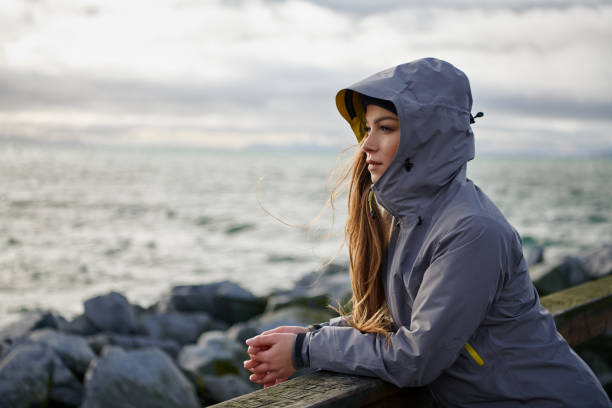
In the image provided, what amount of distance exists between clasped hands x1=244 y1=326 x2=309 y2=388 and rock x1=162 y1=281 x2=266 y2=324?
8423 mm

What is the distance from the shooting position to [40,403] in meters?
5.41

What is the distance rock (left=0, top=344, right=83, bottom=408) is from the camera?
5199mm

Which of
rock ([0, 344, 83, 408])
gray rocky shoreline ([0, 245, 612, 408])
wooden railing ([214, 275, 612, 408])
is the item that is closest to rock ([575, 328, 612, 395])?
gray rocky shoreline ([0, 245, 612, 408])

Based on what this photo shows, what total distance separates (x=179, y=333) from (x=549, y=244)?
45.3 feet

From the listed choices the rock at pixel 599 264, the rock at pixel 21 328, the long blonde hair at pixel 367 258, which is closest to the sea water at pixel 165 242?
the long blonde hair at pixel 367 258

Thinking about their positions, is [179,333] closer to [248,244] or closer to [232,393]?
[232,393]

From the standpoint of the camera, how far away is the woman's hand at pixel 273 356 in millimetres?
1952

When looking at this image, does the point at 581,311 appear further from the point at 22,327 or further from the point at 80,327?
the point at 22,327

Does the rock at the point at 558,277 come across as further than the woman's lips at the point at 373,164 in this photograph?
Yes

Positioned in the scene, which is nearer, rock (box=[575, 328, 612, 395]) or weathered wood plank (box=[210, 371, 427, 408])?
weathered wood plank (box=[210, 371, 427, 408])

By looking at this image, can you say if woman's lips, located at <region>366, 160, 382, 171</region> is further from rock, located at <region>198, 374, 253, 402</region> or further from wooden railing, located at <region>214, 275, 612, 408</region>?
rock, located at <region>198, 374, 253, 402</region>

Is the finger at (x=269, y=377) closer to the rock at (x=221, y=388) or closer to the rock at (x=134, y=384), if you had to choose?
the rock at (x=134, y=384)

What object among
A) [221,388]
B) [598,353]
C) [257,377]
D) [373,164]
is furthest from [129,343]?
[373,164]

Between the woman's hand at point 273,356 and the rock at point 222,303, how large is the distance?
8.43m
